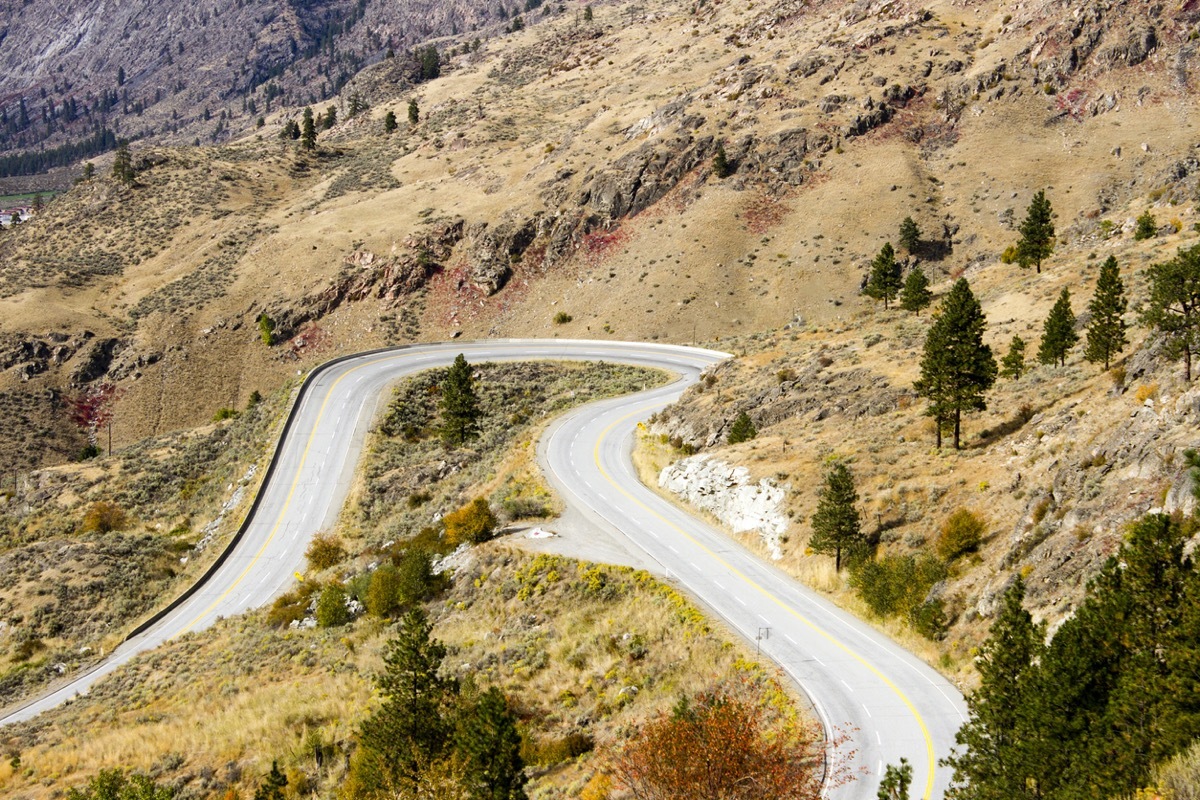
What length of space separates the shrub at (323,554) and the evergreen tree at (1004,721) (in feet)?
124

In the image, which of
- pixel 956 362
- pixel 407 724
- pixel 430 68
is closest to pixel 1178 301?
pixel 956 362

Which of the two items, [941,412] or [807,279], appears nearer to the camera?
[941,412]

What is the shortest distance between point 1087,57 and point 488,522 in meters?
91.6

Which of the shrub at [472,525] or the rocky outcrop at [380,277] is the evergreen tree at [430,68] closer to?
the rocky outcrop at [380,277]

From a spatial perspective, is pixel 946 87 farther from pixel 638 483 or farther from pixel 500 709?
pixel 500 709

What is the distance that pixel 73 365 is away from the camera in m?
92.4

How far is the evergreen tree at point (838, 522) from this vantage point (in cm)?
2928

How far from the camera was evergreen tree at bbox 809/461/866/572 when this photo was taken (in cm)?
2928

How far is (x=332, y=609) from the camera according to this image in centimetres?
3706

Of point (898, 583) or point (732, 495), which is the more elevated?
point (898, 583)

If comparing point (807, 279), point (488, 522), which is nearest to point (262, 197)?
point (807, 279)

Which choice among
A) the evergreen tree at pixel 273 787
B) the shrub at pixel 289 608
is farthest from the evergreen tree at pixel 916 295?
the evergreen tree at pixel 273 787

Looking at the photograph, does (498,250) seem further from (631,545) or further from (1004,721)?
(1004,721)

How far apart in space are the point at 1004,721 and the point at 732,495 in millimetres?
23036
